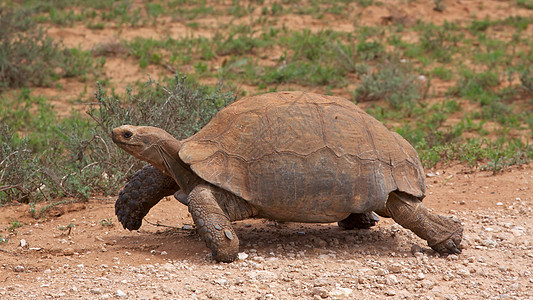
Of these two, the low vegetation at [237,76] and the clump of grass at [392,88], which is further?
the clump of grass at [392,88]

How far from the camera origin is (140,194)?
17.0ft

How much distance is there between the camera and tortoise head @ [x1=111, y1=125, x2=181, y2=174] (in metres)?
4.66

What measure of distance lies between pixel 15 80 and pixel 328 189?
7407mm

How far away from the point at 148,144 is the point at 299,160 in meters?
1.12

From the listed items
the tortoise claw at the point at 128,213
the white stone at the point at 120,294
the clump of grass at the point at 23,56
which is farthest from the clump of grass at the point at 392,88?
the white stone at the point at 120,294

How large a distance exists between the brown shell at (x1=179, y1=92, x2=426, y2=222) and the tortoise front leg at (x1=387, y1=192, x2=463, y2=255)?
113mm

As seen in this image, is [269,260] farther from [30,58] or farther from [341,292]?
[30,58]

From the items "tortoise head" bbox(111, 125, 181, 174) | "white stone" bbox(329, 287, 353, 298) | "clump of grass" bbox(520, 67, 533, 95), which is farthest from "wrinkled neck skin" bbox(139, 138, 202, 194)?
"clump of grass" bbox(520, 67, 533, 95)

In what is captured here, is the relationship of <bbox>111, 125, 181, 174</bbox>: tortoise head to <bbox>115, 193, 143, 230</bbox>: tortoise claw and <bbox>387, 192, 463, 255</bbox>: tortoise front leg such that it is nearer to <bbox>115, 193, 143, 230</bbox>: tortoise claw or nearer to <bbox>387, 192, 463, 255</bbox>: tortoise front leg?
<bbox>115, 193, 143, 230</bbox>: tortoise claw

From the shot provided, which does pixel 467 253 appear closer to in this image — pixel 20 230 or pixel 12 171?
pixel 20 230

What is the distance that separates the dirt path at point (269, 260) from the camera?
158 inches

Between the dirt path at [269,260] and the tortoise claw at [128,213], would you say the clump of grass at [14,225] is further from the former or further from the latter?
the tortoise claw at [128,213]

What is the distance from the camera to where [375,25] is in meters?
13.9

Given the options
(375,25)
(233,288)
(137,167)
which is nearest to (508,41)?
(375,25)
